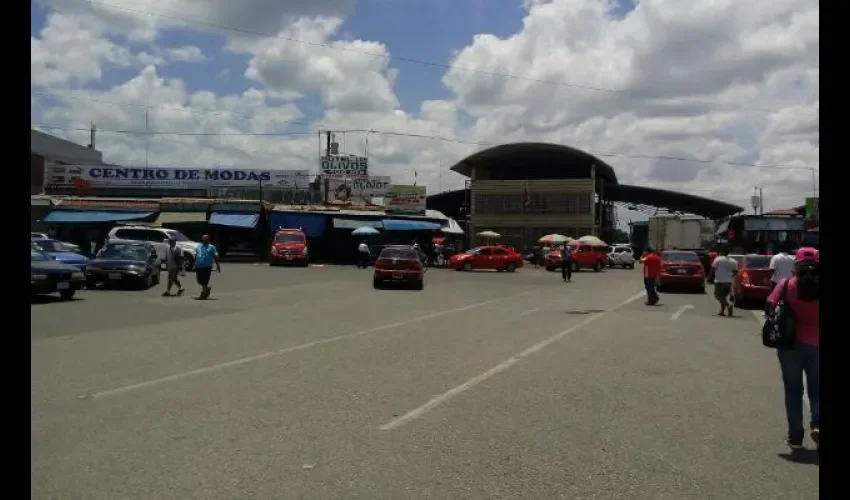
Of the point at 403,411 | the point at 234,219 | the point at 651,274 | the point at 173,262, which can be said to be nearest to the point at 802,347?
the point at 403,411

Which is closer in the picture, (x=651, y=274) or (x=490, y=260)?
(x=651, y=274)

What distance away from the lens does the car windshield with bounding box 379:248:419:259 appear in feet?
95.1

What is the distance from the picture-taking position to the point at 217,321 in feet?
54.7

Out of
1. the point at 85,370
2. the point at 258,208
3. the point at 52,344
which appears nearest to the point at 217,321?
the point at 52,344

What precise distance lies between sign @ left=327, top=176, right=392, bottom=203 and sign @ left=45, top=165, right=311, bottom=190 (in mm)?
2686

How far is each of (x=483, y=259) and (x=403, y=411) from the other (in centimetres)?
3738

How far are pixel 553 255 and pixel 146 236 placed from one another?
24389mm

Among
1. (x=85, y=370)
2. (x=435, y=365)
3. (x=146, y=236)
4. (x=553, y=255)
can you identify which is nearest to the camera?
(x=85, y=370)

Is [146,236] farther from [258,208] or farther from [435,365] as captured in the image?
[435,365]

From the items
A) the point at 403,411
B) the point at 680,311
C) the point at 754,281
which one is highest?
the point at 754,281

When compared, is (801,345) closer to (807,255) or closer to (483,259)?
(807,255)

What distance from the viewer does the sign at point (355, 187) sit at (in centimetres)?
6041

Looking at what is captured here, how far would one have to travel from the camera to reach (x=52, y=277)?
19.6 meters
